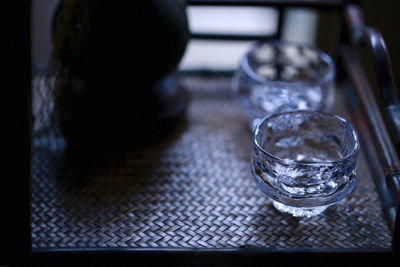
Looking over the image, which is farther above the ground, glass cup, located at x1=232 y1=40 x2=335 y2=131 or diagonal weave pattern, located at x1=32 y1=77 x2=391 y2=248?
glass cup, located at x1=232 y1=40 x2=335 y2=131

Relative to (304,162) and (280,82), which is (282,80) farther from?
(304,162)

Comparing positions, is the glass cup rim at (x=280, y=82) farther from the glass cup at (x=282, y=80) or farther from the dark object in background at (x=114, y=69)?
the dark object in background at (x=114, y=69)

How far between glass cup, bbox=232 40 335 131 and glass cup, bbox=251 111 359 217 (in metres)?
0.07

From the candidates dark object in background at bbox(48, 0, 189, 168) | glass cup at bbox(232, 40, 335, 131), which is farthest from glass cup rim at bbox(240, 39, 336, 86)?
dark object in background at bbox(48, 0, 189, 168)

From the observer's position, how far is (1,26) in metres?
0.53

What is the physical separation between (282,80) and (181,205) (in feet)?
0.98

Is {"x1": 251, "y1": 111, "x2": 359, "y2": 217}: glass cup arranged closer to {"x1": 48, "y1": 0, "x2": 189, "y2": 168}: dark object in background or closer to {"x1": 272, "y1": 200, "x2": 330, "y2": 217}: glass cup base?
{"x1": 272, "y1": 200, "x2": 330, "y2": 217}: glass cup base

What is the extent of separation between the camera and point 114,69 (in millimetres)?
713

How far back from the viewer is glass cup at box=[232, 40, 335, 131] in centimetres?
79

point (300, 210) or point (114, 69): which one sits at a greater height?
point (114, 69)

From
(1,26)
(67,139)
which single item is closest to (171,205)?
(67,139)

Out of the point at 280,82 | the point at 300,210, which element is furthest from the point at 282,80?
the point at 300,210

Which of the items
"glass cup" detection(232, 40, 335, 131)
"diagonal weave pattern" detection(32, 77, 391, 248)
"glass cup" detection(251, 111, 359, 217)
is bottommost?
"diagonal weave pattern" detection(32, 77, 391, 248)
